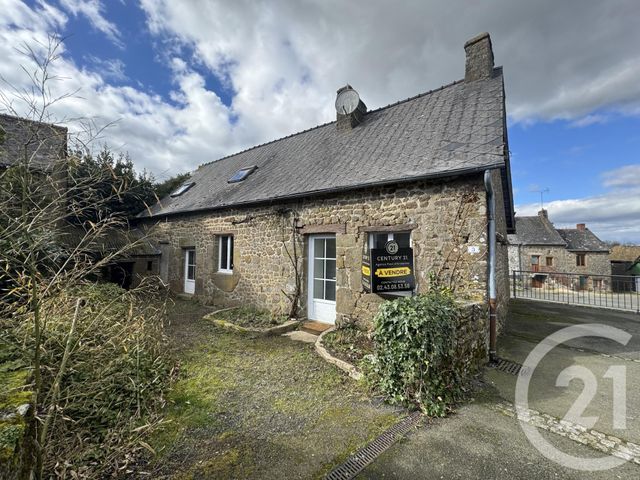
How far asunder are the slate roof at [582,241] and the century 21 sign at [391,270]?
30205 mm

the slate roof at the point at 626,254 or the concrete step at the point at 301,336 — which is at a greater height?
the slate roof at the point at 626,254

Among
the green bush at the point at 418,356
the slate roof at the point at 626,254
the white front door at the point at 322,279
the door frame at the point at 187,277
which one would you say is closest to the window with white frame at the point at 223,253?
the door frame at the point at 187,277

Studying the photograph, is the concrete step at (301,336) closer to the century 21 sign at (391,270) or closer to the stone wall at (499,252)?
the century 21 sign at (391,270)

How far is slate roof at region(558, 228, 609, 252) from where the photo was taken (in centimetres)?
2688

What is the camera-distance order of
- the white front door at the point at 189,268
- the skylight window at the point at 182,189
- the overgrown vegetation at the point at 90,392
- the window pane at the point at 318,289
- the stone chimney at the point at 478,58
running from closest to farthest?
the overgrown vegetation at the point at 90,392 < the window pane at the point at 318,289 < the stone chimney at the point at 478,58 < the white front door at the point at 189,268 < the skylight window at the point at 182,189

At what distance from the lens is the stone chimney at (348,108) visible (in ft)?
30.1

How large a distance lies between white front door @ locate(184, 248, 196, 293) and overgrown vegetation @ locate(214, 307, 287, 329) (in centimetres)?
363

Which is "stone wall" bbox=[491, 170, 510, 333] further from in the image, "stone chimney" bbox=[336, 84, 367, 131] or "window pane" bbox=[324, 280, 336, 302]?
"stone chimney" bbox=[336, 84, 367, 131]

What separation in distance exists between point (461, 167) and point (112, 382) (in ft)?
18.8

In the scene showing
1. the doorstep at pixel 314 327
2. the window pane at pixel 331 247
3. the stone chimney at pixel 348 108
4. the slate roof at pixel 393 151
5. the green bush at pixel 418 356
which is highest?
the stone chimney at pixel 348 108

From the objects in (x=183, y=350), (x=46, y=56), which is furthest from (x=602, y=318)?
(x=46, y=56)

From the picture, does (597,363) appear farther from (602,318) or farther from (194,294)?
(194,294)

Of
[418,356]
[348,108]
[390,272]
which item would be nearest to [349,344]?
[390,272]

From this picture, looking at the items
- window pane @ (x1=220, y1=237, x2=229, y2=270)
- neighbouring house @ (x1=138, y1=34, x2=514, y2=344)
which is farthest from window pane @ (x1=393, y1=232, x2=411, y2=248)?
window pane @ (x1=220, y1=237, x2=229, y2=270)
